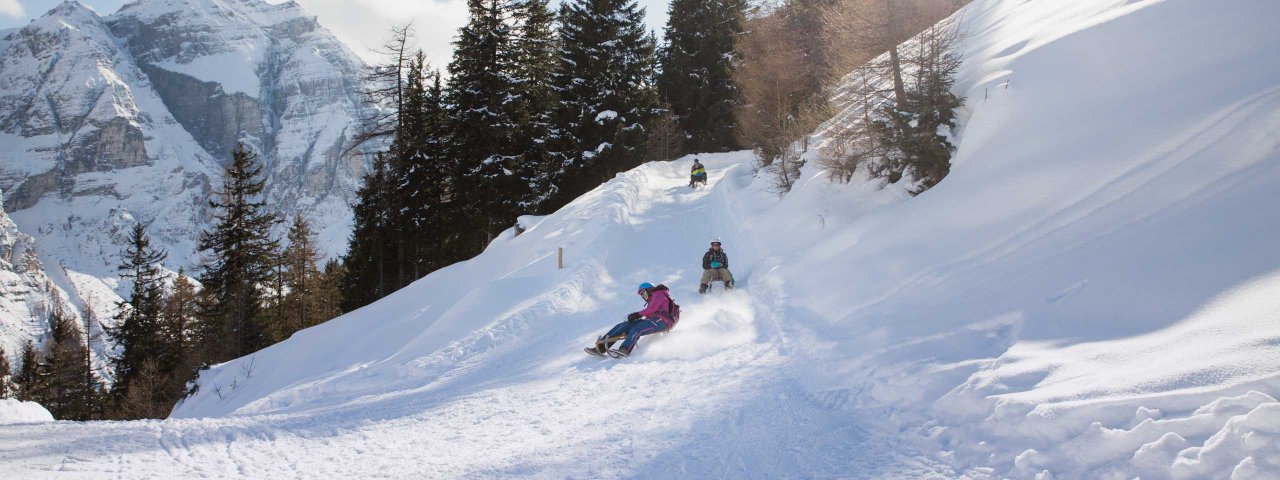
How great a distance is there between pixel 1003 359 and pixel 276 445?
266 inches

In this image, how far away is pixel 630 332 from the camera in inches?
358

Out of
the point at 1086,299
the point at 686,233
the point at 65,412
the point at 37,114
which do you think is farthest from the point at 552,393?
the point at 37,114

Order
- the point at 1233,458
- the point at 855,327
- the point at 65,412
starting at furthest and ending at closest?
the point at 65,412
the point at 855,327
the point at 1233,458

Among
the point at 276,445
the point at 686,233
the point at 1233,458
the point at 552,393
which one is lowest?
the point at 1233,458

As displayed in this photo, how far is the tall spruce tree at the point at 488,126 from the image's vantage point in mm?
25594

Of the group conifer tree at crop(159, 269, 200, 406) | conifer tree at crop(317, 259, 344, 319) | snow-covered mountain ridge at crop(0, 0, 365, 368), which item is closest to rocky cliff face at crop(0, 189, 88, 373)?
snow-covered mountain ridge at crop(0, 0, 365, 368)

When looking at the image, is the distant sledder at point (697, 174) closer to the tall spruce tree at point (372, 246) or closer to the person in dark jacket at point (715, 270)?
the tall spruce tree at point (372, 246)

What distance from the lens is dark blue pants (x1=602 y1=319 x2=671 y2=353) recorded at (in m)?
9.01

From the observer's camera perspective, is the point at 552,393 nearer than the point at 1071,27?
Yes

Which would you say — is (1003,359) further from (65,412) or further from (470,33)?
(65,412)

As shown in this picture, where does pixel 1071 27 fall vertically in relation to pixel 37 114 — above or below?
below

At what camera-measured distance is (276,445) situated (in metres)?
5.43

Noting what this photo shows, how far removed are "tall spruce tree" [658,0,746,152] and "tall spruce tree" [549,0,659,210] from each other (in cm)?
478

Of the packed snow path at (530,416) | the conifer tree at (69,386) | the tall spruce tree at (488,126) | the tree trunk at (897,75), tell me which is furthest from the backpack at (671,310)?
the conifer tree at (69,386)
